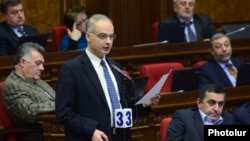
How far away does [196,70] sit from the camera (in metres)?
6.10

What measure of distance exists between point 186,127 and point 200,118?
0.13 metres

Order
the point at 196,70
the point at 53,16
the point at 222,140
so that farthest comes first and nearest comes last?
the point at 53,16 < the point at 196,70 < the point at 222,140

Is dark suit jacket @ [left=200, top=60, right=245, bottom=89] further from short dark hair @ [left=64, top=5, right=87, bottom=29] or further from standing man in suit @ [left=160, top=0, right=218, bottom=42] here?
short dark hair @ [left=64, top=5, right=87, bottom=29]

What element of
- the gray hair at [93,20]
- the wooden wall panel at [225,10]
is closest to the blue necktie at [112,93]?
the gray hair at [93,20]

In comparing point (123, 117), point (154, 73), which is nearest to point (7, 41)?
point (154, 73)

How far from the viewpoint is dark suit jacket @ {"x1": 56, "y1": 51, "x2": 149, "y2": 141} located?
13.5ft

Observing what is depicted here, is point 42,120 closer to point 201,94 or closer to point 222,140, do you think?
point 201,94

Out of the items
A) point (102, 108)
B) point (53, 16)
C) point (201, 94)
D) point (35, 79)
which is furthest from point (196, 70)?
point (53, 16)

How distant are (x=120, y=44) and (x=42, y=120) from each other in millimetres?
4307

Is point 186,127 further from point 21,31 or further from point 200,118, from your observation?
point 21,31

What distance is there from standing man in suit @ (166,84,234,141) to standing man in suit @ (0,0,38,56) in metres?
2.43

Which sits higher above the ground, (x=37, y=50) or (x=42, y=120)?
(x=37, y=50)

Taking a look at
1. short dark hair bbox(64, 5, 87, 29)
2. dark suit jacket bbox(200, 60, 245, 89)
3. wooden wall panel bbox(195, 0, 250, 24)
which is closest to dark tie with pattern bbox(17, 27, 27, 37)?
short dark hair bbox(64, 5, 87, 29)

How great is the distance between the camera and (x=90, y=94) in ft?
13.6
